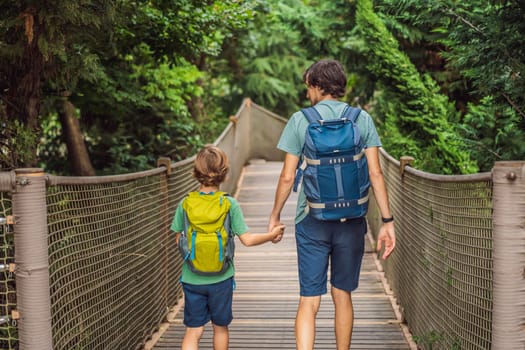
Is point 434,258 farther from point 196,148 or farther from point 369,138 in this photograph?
point 196,148

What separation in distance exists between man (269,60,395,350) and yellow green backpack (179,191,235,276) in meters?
0.31

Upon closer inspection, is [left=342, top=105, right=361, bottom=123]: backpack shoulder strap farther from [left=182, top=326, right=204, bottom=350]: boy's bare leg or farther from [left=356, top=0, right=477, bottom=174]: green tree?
[left=356, top=0, right=477, bottom=174]: green tree

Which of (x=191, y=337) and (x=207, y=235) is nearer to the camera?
(x=207, y=235)

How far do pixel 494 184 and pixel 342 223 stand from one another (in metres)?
1.07

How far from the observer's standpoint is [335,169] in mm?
3338

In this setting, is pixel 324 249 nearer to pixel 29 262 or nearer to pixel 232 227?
pixel 232 227

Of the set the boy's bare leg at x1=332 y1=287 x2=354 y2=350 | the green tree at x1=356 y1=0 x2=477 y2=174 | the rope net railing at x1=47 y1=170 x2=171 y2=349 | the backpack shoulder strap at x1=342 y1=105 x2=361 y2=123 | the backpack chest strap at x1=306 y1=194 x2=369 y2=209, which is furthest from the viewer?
the green tree at x1=356 y1=0 x2=477 y2=174

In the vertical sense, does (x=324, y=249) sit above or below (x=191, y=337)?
above

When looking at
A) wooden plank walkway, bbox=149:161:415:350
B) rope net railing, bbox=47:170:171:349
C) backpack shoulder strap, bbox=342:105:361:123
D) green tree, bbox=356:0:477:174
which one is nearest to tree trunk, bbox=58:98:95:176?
wooden plank walkway, bbox=149:161:415:350

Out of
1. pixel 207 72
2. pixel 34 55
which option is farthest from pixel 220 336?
pixel 207 72

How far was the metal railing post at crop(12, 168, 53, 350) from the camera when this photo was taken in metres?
2.67

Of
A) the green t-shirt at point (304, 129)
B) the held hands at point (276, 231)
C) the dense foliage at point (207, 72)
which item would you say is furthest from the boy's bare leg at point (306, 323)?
the dense foliage at point (207, 72)

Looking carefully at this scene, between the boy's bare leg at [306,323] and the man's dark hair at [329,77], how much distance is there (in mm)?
1050

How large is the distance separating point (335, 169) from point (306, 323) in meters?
0.83
